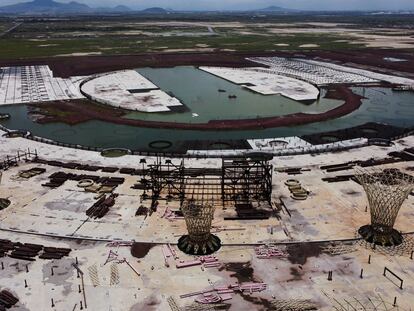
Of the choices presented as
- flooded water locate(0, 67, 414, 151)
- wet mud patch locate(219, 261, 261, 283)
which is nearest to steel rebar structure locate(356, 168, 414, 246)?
wet mud patch locate(219, 261, 261, 283)

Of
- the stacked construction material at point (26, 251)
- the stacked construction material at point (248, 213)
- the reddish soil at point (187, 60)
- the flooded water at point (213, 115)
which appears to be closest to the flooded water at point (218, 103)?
the flooded water at point (213, 115)

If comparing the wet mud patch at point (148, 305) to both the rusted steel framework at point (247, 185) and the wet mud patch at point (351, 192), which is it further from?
the wet mud patch at point (351, 192)

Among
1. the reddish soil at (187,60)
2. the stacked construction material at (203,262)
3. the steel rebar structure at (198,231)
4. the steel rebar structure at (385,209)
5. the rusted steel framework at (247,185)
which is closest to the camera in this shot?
the stacked construction material at (203,262)

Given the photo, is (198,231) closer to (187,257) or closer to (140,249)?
(187,257)

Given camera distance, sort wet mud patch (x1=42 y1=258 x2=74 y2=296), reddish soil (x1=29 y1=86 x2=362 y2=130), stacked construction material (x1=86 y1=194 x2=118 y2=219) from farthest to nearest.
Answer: reddish soil (x1=29 y1=86 x2=362 y2=130)
stacked construction material (x1=86 y1=194 x2=118 y2=219)
wet mud patch (x1=42 y1=258 x2=74 y2=296)

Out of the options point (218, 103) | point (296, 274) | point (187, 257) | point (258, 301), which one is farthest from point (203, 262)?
point (218, 103)

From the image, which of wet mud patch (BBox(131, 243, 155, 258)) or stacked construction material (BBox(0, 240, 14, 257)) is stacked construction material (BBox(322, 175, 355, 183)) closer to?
wet mud patch (BBox(131, 243, 155, 258))
